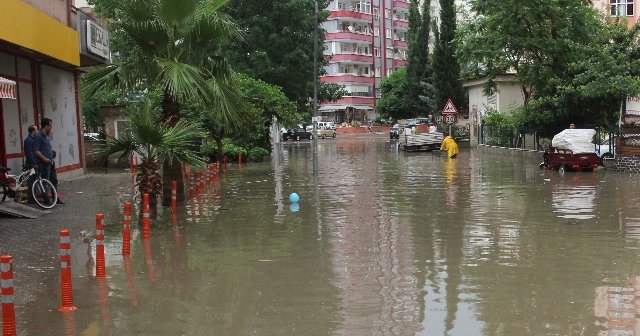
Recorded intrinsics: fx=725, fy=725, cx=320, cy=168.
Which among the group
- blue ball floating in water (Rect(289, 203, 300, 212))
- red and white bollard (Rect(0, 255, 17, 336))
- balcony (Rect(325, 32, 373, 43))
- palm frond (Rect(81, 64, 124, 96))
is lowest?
blue ball floating in water (Rect(289, 203, 300, 212))

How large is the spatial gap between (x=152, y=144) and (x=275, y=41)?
27500mm

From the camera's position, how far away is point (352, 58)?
3819 inches

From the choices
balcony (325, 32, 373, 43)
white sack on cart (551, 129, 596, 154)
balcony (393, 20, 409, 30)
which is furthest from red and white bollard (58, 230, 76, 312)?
balcony (393, 20, 409, 30)

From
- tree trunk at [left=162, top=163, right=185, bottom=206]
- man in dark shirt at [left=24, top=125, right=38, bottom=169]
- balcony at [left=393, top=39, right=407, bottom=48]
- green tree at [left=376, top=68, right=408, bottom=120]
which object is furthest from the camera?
balcony at [left=393, top=39, right=407, bottom=48]

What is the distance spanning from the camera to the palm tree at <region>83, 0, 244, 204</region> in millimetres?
14703

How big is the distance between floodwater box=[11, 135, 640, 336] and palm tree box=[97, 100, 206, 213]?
3.43 ft

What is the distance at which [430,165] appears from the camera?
3056cm

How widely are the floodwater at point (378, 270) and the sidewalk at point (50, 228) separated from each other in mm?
→ 505

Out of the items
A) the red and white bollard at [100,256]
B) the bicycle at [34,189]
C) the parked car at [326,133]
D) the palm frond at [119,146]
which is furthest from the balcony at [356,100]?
the red and white bollard at [100,256]

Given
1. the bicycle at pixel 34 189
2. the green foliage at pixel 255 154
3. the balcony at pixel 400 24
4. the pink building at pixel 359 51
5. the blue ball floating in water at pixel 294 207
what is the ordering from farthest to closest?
the balcony at pixel 400 24
the pink building at pixel 359 51
the green foliage at pixel 255 154
the blue ball floating in water at pixel 294 207
the bicycle at pixel 34 189

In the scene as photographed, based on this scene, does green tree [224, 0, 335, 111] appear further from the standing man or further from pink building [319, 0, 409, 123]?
pink building [319, 0, 409, 123]

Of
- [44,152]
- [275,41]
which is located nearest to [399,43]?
[275,41]

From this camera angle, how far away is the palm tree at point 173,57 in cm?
1470

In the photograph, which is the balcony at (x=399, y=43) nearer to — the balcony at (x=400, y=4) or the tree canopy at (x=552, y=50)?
the balcony at (x=400, y=4)
